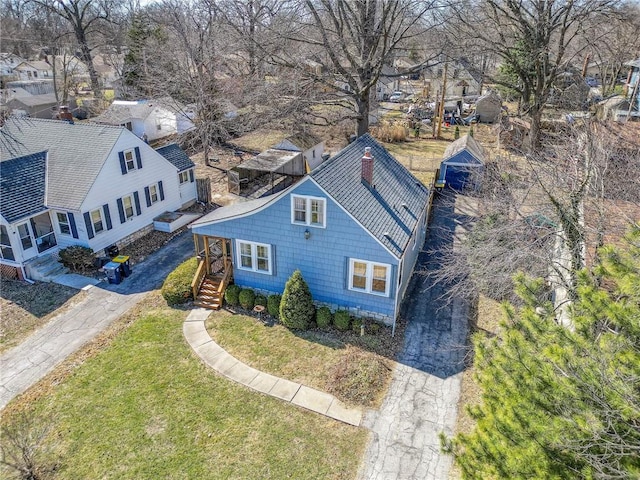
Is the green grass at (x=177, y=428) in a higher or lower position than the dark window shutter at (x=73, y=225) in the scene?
lower

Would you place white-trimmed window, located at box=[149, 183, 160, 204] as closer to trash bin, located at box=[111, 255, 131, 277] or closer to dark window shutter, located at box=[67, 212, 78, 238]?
dark window shutter, located at box=[67, 212, 78, 238]

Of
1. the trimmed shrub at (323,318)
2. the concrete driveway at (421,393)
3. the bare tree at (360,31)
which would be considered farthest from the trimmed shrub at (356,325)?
the bare tree at (360,31)

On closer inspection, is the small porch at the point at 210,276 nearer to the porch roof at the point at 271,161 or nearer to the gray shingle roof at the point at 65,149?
the gray shingle roof at the point at 65,149

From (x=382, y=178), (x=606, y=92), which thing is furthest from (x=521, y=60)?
(x=382, y=178)

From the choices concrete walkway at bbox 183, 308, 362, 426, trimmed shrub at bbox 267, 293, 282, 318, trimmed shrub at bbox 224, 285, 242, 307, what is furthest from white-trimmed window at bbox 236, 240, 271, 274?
concrete walkway at bbox 183, 308, 362, 426

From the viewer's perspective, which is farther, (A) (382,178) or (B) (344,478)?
(A) (382,178)

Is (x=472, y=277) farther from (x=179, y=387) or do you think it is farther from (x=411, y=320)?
(x=179, y=387)
